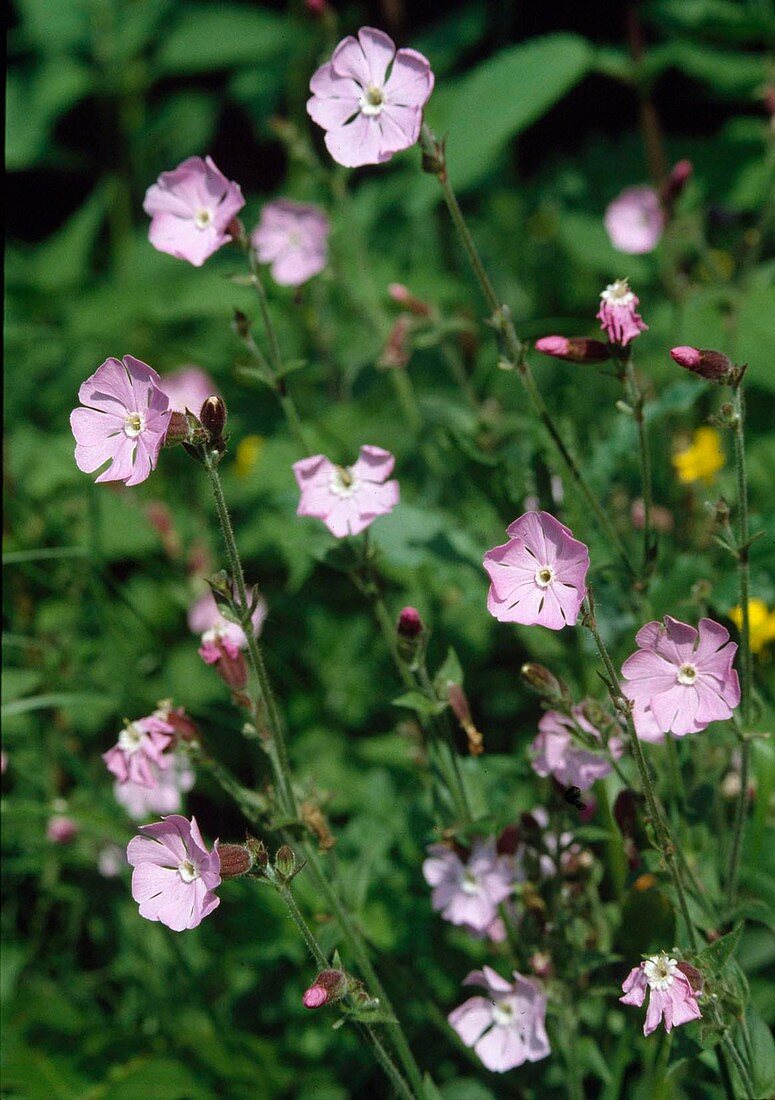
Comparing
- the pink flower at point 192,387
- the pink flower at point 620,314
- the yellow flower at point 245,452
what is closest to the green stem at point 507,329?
the pink flower at point 620,314

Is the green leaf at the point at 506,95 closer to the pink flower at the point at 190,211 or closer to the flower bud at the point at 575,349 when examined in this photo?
the pink flower at the point at 190,211

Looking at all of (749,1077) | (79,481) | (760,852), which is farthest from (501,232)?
(749,1077)

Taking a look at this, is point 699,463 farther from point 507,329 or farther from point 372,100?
point 372,100

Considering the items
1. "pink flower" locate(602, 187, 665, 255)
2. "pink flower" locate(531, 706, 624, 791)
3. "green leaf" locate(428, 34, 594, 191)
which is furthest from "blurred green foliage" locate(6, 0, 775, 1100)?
"pink flower" locate(531, 706, 624, 791)

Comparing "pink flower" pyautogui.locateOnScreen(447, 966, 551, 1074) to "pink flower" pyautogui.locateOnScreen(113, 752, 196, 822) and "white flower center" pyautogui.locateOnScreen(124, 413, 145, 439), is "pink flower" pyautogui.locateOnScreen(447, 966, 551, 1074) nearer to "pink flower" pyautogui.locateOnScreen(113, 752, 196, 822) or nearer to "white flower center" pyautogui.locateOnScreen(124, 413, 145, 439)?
"pink flower" pyautogui.locateOnScreen(113, 752, 196, 822)

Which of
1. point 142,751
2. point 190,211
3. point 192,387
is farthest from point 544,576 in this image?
point 192,387

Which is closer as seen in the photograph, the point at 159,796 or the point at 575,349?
Answer: the point at 575,349

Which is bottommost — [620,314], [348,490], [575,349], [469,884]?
[469,884]
